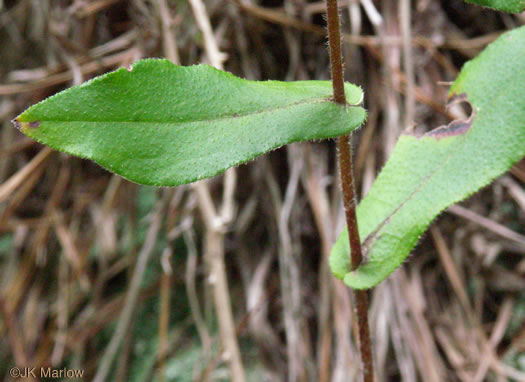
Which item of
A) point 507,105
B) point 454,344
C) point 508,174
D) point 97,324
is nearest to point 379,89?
point 508,174

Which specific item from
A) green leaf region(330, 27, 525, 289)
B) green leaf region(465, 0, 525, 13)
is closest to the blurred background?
green leaf region(330, 27, 525, 289)

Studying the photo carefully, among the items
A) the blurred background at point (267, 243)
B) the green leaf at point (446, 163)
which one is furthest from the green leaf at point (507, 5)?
the blurred background at point (267, 243)

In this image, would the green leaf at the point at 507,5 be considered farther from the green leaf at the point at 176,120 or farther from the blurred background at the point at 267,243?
the blurred background at the point at 267,243

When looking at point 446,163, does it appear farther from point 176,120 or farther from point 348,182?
point 176,120

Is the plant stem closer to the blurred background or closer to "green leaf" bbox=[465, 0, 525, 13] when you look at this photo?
"green leaf" bbox=[465, 0, 525, 13]

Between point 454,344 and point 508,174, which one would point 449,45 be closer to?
point 508,174

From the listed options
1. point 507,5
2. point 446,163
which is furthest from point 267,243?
point 507,5
